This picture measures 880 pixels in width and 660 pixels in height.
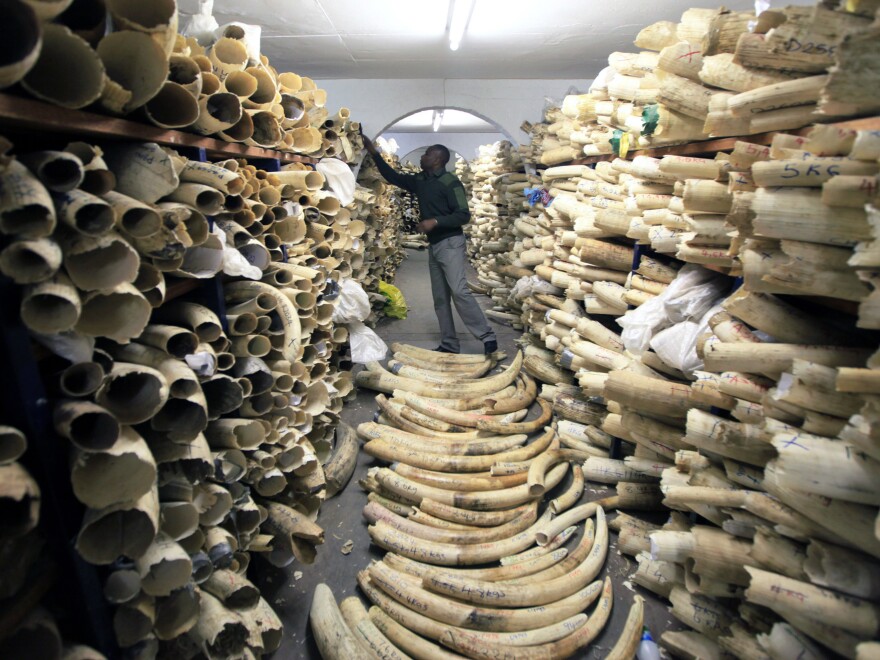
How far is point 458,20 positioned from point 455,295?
3061mm

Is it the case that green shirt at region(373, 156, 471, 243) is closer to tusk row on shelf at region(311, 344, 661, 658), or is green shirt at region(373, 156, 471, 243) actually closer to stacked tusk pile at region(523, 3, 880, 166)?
tusk row on shelf at region(311, 344, 661, 658)

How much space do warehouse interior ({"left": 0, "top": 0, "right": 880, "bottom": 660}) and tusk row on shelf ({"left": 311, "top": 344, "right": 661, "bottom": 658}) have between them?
0.02m

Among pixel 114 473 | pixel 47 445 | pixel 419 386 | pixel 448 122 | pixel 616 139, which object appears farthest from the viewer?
pixel 448 122

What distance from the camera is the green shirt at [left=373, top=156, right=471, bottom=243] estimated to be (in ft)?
21.0

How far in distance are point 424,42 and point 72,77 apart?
17.1 ft

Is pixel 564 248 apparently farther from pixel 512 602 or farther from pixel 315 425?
pixel 512 602

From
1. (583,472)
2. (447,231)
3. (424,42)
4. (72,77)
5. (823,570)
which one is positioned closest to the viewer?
(72,77)

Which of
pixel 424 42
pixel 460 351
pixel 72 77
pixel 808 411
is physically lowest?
pixel 460 351

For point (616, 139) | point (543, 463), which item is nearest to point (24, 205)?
point (543, 463)

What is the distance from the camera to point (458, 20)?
496 cm

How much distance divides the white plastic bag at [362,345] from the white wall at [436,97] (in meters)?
4.69

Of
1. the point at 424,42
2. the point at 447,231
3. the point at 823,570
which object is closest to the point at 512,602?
the point at 823,570

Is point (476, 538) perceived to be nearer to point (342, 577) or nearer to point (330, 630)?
point (342, 577)

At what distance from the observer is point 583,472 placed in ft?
12.4
